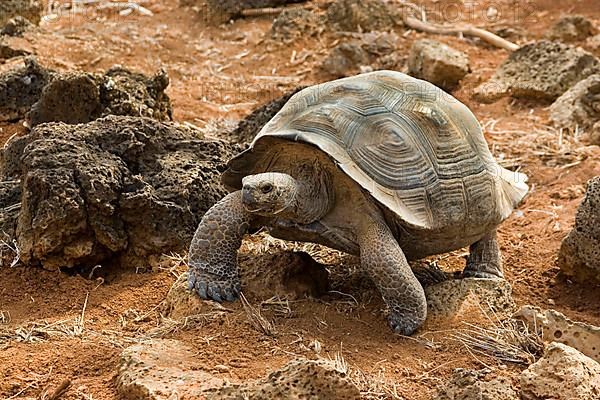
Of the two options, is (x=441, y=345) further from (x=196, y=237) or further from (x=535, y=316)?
(x=196, y=237)

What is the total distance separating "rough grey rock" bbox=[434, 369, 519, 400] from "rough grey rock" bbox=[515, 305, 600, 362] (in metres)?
0.46

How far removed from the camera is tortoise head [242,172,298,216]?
374 centimetres

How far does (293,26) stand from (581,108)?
14.7 ft

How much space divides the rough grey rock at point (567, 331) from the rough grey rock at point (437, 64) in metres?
5.37

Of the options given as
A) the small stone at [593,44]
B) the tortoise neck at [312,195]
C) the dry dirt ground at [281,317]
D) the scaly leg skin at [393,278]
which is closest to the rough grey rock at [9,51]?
the dry dirt ground at [281,317]

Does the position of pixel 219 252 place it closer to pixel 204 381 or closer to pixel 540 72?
pixel 204 381

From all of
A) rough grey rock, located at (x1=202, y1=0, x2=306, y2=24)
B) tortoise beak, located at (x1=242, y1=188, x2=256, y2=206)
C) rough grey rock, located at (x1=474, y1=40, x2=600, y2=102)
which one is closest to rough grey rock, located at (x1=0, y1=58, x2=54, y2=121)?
tortoise beak, located at (x1=242, y1=188, x2=256, y2=206)

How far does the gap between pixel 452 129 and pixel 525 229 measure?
5.87 ft

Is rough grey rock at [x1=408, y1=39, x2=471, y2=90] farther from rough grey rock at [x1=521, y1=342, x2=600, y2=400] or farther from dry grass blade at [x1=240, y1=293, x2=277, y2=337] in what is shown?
rough grey rock at [x1=521, y1=342, x2=600, y2=400]

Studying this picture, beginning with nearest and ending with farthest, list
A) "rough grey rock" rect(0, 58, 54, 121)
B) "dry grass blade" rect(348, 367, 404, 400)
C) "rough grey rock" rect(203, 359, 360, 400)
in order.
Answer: "rough grey rock" rect(203, 359, 360, 400) → "dry grass blade" rect(348, 367, 404, 400) → "rough grey rock" rect(0, 58, 54, 121)

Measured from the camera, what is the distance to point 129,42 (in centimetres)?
1029

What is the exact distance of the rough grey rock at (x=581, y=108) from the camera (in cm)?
729

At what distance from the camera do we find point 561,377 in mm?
3139

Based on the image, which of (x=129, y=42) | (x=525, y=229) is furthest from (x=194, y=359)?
(x=129, y=42)
